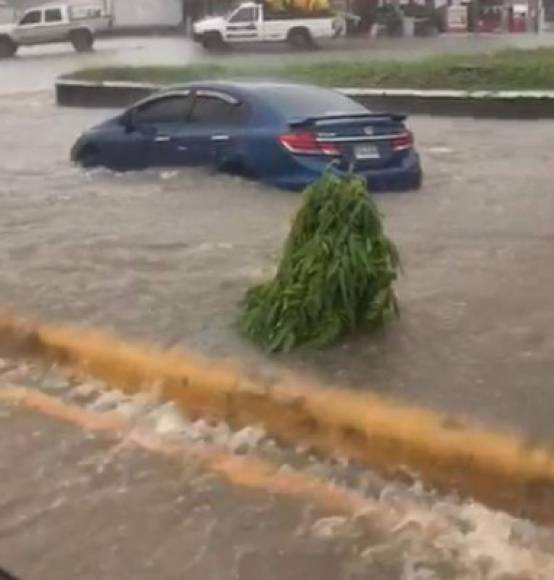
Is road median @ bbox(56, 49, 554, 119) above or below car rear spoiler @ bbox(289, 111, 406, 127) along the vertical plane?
below

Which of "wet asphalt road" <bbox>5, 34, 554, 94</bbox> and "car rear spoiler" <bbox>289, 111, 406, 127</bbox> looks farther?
"wet asphalt road" <bbox>5, 34, 554, 94</bbox>

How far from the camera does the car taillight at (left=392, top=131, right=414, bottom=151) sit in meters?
15.1

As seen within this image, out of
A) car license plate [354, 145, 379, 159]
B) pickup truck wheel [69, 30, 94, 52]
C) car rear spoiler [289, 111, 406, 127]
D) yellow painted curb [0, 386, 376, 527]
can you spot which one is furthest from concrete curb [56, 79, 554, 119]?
pickup truck wheel [69, 30, 94, 52]

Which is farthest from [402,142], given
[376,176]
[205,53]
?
[205,53]

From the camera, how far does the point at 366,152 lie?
14828mm

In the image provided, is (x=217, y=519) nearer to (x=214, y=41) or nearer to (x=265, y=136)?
(x=265, y=136)

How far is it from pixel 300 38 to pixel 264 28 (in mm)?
1229

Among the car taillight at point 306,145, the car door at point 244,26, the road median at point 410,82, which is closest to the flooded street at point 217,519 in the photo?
the car taillight at point 306,145

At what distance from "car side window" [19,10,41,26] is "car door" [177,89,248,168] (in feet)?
120

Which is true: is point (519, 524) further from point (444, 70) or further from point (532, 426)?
point (444, 70)

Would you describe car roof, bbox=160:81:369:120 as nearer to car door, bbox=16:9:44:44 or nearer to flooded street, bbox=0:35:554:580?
flooded street, bbox=0:35:554:580

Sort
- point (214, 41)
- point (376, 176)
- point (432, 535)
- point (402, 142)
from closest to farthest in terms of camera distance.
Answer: point (432, 535)
point (376, 176)
point (402, 142)
point (214, 41)

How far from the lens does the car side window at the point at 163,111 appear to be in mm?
16328

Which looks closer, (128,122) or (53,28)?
(128,122)
